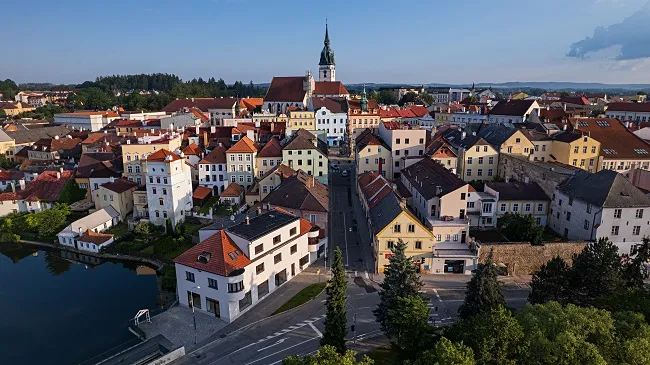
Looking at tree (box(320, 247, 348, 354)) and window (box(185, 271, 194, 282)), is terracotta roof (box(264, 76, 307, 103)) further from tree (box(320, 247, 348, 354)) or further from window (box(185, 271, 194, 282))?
tree (box(320, 247, 348, 354))

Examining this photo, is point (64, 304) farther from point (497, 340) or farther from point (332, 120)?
point (332, 120)

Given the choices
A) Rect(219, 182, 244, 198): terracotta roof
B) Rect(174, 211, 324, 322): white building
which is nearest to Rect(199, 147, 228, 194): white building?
Rect(219, 182, 244, 198): terracotta roof

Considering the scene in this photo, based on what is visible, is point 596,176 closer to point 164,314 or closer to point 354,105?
point 164,314

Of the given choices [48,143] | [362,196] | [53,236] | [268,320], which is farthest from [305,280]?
[48,143]

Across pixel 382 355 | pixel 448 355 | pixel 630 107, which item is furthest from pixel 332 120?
pixel 448 355

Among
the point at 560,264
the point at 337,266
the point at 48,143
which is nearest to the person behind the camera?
the point at 337,266
